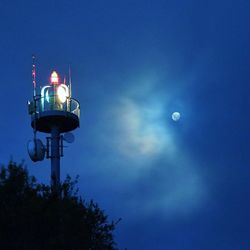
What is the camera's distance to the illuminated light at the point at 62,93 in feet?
164

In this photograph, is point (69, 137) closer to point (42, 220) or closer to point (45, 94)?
point (45, 94)

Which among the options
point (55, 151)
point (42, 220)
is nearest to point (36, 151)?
point (55, 151)

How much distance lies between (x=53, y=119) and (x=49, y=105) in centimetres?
105

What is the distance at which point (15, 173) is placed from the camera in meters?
35.0

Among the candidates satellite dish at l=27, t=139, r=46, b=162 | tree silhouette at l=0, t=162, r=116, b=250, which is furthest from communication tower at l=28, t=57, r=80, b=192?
tree silhouette at l=0, t=162, r=116, b=250

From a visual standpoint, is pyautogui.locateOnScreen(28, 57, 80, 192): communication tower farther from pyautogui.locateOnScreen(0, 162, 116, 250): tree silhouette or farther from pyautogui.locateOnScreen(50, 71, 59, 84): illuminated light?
pyautogui.locateOnScreen(0, 162, 116, 250): tree silhouette

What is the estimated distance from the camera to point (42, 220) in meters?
34.0

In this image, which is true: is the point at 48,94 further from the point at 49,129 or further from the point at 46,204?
the point at 46,204

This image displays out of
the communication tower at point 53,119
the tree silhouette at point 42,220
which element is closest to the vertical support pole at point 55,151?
the communication tower at point 53,119

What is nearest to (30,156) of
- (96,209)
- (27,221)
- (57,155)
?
(57,155)

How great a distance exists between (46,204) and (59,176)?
552 inches

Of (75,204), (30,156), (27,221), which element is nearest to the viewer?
(27,221)

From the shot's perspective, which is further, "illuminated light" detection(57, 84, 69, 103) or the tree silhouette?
"illuminated light" detection(57, 84, 69, 103)

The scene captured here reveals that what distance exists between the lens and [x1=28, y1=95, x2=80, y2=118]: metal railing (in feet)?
161
